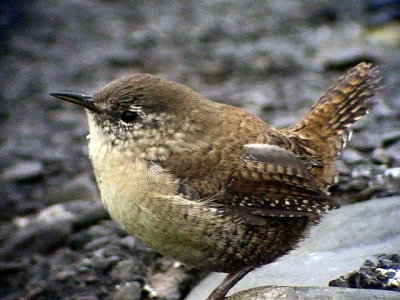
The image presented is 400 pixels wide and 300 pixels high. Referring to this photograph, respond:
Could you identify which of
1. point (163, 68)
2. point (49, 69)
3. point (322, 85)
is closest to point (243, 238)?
point (322, 85)

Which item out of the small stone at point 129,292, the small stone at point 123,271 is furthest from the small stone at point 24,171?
the small stone at point 129,292

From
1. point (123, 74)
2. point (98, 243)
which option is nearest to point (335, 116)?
point (98, 243)

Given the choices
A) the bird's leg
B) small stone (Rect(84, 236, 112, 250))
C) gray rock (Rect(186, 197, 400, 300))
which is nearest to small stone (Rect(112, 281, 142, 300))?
gray rock (Rect(186, 197, 400, 300))

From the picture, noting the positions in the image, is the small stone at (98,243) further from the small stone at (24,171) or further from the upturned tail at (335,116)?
the upturned tail at (335,116)

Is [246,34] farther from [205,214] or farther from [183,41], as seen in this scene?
[205,214]

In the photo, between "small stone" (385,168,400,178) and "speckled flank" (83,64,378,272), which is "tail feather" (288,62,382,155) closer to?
"speckled flank" (83,64,378,272)

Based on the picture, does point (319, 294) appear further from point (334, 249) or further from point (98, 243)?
point (98, 243)
